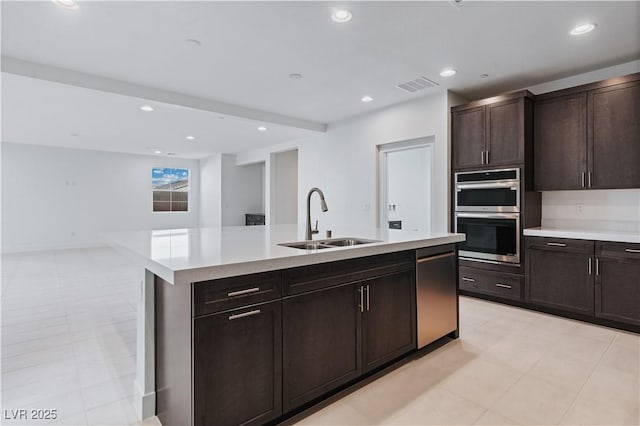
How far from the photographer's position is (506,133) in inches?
150

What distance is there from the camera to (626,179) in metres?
3.22

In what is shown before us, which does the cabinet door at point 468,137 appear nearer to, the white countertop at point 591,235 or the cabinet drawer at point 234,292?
the white countertop at point 591,235

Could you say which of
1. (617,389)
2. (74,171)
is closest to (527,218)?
(617,389)

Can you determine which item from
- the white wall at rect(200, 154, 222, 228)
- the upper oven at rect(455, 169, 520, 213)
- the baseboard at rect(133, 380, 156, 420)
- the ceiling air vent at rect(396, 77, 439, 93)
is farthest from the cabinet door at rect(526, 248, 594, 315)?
the white wall at rect(200, 154, 222, 228)

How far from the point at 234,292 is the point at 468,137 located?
3758mm

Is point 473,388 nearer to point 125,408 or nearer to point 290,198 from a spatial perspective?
point 125,408

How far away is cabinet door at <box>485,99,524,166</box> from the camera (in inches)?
146

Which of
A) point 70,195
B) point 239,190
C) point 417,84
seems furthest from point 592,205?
point 70,195

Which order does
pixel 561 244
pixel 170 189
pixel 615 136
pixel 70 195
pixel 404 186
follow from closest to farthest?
pixel 615 136 → pixel 561 244 → pixel 404 186 → pixel 70 195 → pixel 170 189

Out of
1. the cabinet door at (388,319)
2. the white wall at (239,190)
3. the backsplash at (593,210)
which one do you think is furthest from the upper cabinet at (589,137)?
the white wall at (239,190)

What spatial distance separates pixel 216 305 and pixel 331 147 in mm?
5022

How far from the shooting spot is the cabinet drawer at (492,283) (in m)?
3.73

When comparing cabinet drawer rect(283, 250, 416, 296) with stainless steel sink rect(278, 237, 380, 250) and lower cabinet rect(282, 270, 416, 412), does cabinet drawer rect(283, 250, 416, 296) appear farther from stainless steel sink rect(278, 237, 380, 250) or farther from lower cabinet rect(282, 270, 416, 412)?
stainless steel sink rect(278, 237, 380, 250)

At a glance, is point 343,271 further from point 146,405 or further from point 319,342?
point 146,405
